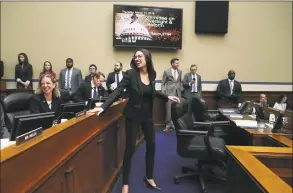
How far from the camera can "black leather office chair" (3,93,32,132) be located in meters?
2.87

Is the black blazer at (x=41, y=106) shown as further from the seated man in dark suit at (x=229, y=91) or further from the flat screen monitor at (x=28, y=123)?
the seated man in dark suit at (x=229, y=91)

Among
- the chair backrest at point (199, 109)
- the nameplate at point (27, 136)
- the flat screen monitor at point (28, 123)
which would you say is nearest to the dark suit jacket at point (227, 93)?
the chair backrest at point (199, 109)

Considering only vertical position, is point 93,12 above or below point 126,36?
above

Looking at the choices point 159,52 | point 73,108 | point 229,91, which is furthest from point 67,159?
point 229,91

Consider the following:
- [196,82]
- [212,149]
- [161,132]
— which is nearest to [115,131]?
[212,149]

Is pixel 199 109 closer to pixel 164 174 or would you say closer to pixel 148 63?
pixel 164 174

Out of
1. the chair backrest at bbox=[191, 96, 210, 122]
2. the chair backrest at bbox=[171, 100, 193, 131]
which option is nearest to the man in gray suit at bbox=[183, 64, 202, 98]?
the chair backrest at bbox=[191, 96, 210, 122]

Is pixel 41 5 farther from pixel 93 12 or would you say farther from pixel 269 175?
pixel 269 175

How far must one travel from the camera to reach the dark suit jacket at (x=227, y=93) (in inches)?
254

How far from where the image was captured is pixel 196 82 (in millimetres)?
6402

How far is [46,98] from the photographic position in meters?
2.54

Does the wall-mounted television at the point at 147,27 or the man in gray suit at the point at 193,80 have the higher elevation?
the wall-mounted television at the point at 147,27

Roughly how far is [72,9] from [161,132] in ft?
11.6

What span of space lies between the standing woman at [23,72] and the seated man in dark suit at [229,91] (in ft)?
14.4
